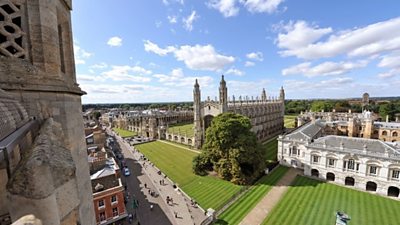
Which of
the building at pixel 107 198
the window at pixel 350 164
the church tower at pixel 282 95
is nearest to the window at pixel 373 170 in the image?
the window at pixel 350 164

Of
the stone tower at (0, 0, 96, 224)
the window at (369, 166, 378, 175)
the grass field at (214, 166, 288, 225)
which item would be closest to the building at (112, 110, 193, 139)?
the grass field at (214, 166, 288, 225)

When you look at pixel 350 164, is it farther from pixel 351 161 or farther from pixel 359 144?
pixel 359 144

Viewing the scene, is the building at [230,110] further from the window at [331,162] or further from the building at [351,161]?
the window at [331,162]

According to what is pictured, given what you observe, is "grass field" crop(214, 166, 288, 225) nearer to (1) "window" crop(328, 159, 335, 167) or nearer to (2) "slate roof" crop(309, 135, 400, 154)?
(1) "window" crop(328, 159, 335, 167)

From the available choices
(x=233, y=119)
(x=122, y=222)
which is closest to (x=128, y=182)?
(x=122, y=222)

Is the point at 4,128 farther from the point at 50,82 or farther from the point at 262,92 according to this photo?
the point at 262,92

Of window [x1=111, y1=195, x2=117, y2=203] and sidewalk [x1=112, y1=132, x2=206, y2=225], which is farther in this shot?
window [x1=111, y1=195, x2=117, y2=203]
